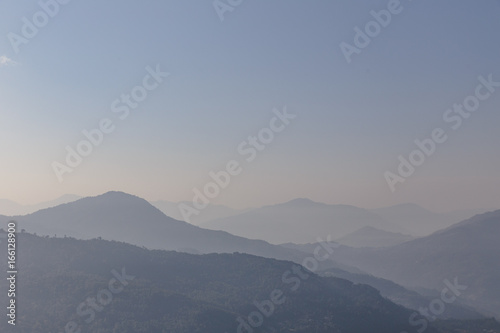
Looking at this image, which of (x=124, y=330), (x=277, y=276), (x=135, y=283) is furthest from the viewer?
(x=277, y=276)

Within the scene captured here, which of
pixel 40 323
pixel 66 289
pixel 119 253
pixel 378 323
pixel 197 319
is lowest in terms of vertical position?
pixel 378 323

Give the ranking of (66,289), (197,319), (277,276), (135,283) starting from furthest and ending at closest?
(277,276) < (135,283) < (66,289) < (197,319)

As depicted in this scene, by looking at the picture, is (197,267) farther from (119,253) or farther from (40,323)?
(40,323)

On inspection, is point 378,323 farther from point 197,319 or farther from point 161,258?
point 161,258

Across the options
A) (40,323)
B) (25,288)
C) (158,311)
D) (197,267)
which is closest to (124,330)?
(158,311)

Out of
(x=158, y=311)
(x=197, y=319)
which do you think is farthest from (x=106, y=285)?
(x=197, y=319)

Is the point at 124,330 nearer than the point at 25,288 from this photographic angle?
Yes

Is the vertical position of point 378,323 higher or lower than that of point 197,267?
lower
